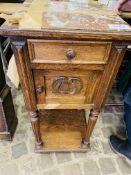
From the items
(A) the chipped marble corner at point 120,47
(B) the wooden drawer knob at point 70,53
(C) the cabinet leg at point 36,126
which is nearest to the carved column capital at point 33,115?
(C) the cabinet leg at point 36,126

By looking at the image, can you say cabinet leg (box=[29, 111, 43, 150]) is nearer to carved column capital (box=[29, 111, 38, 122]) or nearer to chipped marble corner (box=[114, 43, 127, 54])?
carved column capital (box=[29, 111, 38, 122])

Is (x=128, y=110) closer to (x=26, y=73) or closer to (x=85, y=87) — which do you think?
(x=85, y=87)

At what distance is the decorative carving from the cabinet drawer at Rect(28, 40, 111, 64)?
0.11 m

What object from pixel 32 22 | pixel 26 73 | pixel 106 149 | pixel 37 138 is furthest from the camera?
pixel 106 149

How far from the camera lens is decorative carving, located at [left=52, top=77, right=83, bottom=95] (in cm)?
77

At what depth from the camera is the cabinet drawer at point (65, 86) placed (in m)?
0.75

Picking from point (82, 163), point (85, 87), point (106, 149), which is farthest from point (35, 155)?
point (85, 87)

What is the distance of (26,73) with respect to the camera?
2.35 ft

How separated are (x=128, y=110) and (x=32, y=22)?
0.82m

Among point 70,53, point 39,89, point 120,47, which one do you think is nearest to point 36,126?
point 39,89

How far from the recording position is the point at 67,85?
792 mm

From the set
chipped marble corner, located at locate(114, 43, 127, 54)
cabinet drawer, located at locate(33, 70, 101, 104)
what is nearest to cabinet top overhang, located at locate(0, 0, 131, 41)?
chipped marble corner, located at locate(114, 43, 127, 54)

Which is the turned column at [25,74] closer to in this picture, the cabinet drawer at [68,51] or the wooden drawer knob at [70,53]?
the cabinet drawer at [68,51]

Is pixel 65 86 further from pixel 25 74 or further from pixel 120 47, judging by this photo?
pixel 120 47
